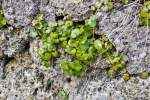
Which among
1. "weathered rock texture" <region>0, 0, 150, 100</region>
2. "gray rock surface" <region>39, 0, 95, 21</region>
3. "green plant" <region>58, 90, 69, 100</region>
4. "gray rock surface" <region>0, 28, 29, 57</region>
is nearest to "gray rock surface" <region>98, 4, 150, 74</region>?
"weathered rock texture" <region>0, 0, 150, 100</region>

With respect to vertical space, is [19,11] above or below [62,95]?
above

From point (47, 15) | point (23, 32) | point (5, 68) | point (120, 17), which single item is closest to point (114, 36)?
point (120, 17)

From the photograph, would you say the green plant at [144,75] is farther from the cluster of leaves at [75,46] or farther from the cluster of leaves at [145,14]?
the cluster of leaves at [145,14]

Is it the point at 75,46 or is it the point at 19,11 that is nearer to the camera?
the point at 75,46

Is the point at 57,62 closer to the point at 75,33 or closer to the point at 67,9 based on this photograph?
the point at 75,33

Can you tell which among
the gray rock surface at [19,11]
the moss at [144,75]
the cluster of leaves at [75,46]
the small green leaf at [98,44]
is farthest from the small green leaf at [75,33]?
the moss at [144,75]

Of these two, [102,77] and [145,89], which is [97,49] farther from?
[145,89]

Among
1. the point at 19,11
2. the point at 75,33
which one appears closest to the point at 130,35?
the point at 75,33
